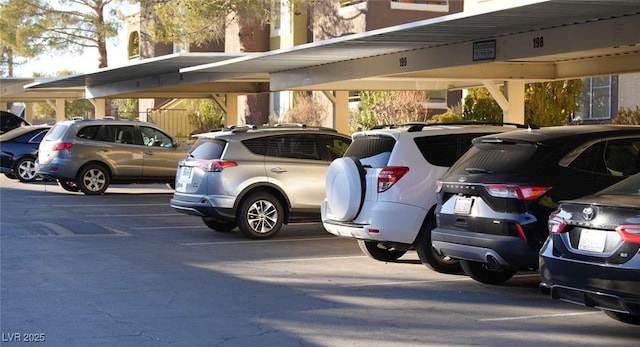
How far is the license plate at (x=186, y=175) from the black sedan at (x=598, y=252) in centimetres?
823

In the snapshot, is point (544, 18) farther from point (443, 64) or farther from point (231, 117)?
point (231, 117)

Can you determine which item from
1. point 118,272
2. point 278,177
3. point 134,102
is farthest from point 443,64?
point 134,102

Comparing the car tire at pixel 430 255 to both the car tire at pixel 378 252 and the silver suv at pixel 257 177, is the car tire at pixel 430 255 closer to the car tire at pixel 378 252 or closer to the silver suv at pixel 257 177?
the car tire at pixel 378 252

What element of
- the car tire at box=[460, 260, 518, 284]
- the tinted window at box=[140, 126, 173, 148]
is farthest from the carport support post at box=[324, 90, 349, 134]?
the car tire at box=[460, 260, 518, 284]

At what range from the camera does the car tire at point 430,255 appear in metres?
11.6

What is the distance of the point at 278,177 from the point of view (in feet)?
50.5

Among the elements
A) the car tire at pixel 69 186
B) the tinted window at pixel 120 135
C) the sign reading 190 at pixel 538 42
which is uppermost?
the sign reading 190 at pixel 538 42

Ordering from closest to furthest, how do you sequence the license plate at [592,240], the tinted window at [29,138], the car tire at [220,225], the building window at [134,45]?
1. the license plate at [592,240]
2. the car tire at [220,225]
3. the tinted window at [29,138]
4. the building window at [134,45]

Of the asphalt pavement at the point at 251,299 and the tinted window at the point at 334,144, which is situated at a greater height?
the tinted window at the point at 334,144

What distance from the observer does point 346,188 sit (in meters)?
12.0

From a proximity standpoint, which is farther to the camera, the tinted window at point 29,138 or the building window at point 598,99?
the tinted window at point 29,138

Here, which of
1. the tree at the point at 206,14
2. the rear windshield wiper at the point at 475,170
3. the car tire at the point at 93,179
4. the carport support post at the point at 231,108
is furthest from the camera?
the tree at the point at 206,14

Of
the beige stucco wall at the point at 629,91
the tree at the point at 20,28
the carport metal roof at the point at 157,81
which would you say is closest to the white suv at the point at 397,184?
the carport metal roof at the point at 157,81

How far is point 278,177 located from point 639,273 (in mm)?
8527
